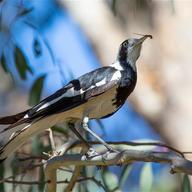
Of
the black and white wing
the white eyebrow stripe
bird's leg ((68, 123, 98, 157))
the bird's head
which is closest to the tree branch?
bird's leg ((68, 123, 98, 157))

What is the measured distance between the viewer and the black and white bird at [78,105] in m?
1.68

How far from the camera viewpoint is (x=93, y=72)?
1.87 m

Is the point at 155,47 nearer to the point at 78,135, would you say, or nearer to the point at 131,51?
the point at 131,51

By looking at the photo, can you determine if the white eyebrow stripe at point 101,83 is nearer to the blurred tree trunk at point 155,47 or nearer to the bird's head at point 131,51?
the bird's head at point 131,51

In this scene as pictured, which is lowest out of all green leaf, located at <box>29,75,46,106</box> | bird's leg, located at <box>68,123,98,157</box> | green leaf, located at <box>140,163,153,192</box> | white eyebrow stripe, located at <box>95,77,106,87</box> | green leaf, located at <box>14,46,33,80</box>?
green leaf, located at <box>140,163,153,192</box>

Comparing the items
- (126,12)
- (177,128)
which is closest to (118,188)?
(177,128)

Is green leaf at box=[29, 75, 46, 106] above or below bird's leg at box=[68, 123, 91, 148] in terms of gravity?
above

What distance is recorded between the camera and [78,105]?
5.78ft

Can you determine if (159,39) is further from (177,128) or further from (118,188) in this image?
(118,188)

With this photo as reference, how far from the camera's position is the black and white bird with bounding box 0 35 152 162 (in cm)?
168

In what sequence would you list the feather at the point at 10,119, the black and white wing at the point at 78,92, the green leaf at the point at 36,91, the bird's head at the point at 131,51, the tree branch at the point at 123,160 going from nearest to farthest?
the tree branch at the point at 123,160 → the feather at the point at 10,119 → the black and white wing at the point at 78,92 → the bird's head at the point at 131,51 → the green leaf at the point at 36,91

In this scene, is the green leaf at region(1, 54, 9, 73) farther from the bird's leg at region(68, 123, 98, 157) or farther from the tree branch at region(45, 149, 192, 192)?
the tree branch at region(45, 149, 192, 192)

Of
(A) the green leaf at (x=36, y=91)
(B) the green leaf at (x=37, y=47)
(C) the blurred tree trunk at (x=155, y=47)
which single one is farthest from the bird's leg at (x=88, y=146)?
(C) the blurred tree trunk at (x=155, y=47)

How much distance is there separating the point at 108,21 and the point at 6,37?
0.49 metres
